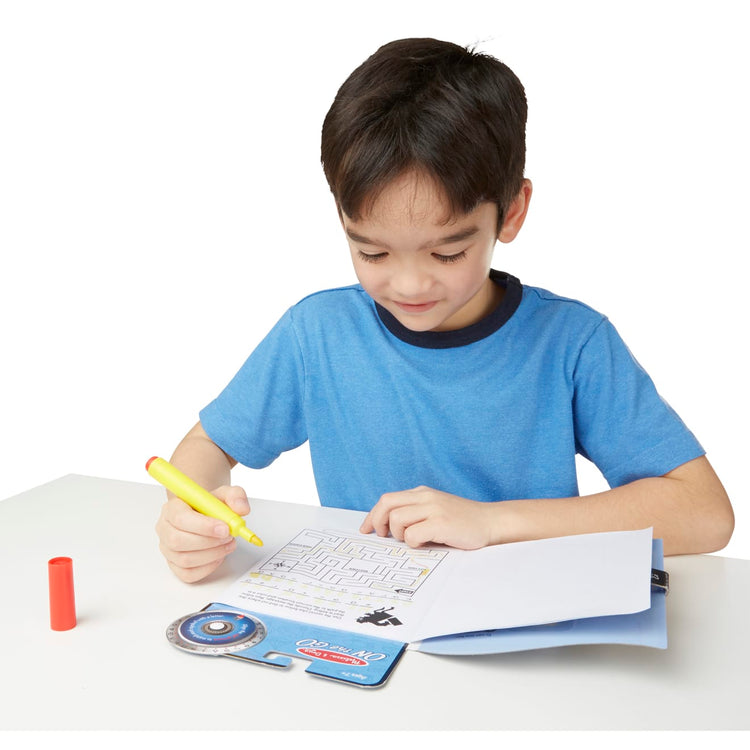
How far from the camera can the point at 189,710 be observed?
842mm

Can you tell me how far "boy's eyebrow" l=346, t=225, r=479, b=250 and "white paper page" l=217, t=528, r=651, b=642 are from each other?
407 mm

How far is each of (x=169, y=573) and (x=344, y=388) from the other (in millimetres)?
510

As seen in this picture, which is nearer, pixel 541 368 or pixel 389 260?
pixel 389 260

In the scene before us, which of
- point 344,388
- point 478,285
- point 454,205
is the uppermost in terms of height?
point 454,205

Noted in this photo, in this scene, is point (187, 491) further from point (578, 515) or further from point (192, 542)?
point (578, 515)

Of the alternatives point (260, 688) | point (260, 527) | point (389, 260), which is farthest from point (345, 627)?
point (389, 260)

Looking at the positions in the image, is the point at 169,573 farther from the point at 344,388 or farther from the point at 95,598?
the point at 344,388

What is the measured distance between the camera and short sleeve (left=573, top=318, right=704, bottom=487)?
54.2 inches

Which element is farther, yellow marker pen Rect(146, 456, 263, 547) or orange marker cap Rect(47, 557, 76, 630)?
yellow marker pen Rect(146, 456, 263, 547)

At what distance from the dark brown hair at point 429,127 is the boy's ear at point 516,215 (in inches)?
1.0

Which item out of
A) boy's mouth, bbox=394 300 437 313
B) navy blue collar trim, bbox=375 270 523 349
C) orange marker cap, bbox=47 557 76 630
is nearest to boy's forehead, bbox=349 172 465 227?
boy's mouth, bbox=394 300 437 313

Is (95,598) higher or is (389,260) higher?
(389,260)

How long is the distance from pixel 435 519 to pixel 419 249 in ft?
1.17

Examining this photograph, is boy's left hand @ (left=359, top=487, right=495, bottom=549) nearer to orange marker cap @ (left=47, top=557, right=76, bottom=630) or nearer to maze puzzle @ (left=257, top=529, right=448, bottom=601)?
maze puzzle @ (left=257, top=529, right=448, bottom=601)
